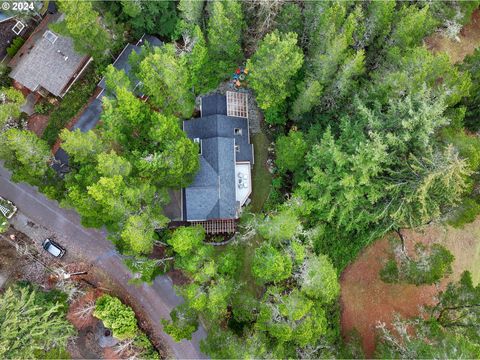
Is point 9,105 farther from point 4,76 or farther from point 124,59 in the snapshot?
point 124,59

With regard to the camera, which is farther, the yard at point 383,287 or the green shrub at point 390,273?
the yard at point 383,287

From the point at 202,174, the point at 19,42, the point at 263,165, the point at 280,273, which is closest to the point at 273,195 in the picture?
the point at 263,165

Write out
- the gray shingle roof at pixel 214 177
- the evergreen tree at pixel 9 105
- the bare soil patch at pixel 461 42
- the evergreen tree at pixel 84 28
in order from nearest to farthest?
the evergreen tree at pixel 9 105 → the evergreen tree at pixel 84 28 → the gray shingle roof at pixel 214 177 → the bare soil patch at pixel 461 42

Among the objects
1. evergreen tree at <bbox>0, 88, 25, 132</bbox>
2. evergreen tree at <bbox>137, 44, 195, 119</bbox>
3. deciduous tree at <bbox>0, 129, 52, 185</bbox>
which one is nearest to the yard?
evergreen tree at <bbox>137, 44, 195, 119</bbox>

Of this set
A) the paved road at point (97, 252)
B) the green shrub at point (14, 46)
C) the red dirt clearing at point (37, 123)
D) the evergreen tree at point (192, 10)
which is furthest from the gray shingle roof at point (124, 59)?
the paved road at point (97, 252)

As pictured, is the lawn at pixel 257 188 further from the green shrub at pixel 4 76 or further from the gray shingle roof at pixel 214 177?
the green shrub at pixel 4 76

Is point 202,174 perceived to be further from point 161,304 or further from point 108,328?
point 108,328

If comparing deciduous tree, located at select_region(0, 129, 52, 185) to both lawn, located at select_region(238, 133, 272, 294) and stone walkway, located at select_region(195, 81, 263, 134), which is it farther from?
lawn, located at select_region(238, 133, 272, 294)

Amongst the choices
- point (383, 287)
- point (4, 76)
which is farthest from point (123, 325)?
point (4, 76)
